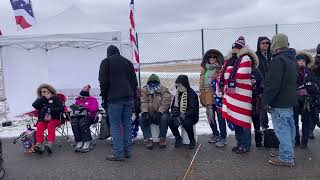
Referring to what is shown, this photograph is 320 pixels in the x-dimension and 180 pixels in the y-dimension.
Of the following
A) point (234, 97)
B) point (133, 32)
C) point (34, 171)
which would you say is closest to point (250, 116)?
point (234, 97)

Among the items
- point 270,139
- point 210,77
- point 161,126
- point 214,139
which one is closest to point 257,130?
point 270,139

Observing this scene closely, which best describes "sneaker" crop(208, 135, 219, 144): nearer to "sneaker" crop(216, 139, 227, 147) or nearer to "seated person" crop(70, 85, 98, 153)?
"sneaker" crop(216, 139, 227, 147)

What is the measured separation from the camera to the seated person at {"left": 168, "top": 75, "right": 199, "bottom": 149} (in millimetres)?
7504

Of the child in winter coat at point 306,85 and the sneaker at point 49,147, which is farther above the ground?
the child in winter coat at point 306,85

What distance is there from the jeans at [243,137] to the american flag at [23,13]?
7.91 meters

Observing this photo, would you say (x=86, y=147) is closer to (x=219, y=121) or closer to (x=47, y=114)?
(x=47, y=114)

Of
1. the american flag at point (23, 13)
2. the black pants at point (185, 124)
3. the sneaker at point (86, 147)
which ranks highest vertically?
the american flag at point (23, 13)

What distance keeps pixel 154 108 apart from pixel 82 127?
4.42ft

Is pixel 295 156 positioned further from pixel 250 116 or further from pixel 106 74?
pixel 106 74

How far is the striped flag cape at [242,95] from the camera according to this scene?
6594 millimetres

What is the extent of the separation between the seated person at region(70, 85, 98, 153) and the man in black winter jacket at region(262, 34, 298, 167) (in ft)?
10.7

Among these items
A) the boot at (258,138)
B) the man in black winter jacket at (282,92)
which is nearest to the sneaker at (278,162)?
the man in black winter jacket at (282,92)

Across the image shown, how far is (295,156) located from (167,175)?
2163mm

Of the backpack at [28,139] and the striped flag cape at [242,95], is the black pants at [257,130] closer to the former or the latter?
the striped flag cape at [242,95]
